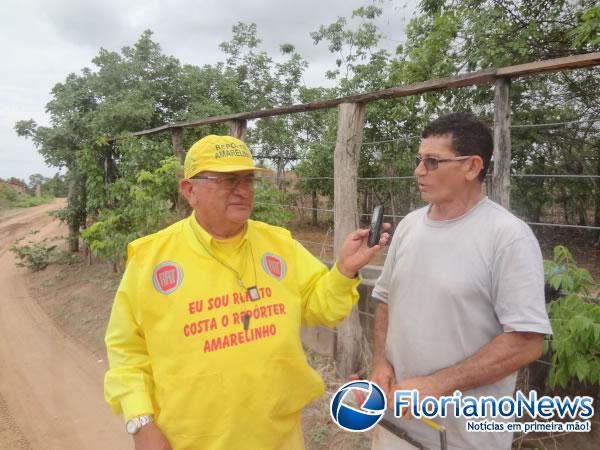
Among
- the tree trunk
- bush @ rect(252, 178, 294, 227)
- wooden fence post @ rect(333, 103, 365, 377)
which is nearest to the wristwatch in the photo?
wooden fence post @ rect(333, 103, 365, 377)

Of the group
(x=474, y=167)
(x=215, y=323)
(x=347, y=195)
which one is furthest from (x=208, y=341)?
(x=347, y=195)

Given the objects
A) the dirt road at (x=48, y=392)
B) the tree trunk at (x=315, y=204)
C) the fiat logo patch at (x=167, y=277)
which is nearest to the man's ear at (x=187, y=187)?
the fiat logo patch at (x=167, y=277)

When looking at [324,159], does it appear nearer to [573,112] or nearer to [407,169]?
[407,169]

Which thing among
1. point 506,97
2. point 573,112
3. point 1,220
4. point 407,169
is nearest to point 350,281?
point 506,97

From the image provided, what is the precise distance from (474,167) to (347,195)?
2.07 meters

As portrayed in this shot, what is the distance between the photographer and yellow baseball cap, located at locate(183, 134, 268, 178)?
1721 millimetres

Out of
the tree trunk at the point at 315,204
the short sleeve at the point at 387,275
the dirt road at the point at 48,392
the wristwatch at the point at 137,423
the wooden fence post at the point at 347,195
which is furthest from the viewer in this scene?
the tree trunk at the point at 315,204

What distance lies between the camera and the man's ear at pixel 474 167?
1.74m

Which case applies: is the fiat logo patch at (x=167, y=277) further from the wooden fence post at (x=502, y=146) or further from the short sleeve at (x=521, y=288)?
the wooden fence post at (x=502, y=146)

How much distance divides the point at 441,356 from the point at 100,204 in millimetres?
8042

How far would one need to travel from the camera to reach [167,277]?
5.40 ft

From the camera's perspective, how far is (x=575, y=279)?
252cm

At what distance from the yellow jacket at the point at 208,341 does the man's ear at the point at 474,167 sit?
0.64 metres

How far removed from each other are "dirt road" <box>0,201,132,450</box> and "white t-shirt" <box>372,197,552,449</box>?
2.73 metres
